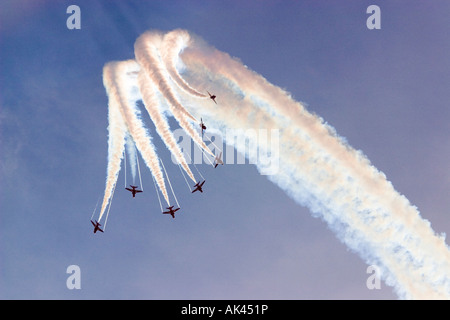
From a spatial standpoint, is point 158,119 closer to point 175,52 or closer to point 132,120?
point 132,120

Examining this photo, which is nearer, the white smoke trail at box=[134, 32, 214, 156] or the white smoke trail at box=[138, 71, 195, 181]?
the white smoke trail at box=[134, 32, 214, 156]

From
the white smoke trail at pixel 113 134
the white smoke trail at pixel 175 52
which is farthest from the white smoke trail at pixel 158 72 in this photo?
the white smoke trail at pixel 113 134

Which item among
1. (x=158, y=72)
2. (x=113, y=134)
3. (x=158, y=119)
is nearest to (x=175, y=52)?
(x=158, y=72)

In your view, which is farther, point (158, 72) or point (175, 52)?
point (175, 52)

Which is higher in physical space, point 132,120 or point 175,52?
point 175,52

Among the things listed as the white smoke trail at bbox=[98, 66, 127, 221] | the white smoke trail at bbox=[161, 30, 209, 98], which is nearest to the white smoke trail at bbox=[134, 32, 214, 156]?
the white smoke trail at bbox=[161, 30, 209, 98]

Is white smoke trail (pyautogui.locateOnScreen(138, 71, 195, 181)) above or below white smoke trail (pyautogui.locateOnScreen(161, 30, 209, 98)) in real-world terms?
below

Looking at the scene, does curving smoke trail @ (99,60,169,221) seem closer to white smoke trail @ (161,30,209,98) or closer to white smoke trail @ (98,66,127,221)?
white smoke trail @ (98,66,127,221)

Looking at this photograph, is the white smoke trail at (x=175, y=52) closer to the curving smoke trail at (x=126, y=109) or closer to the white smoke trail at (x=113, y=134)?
the curving smoke trail at (x=126, y=109)
